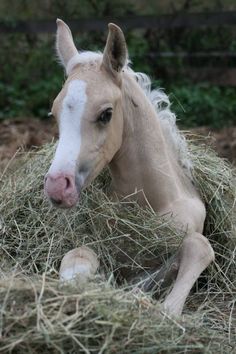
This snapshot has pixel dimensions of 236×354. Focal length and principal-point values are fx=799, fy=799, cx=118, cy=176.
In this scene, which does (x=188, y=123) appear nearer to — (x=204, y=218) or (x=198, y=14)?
(x=198, y=14)

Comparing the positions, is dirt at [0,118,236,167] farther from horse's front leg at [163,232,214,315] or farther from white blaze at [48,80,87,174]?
white blaze at [48,80,87,174]

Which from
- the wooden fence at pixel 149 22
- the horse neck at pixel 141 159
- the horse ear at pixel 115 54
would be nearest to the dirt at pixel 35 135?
the wooden fence at pixel 149 22

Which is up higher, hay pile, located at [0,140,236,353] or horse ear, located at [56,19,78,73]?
horse ear, located at [56,19,78,73]

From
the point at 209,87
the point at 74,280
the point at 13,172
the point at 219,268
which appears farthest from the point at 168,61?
the point at 74,280

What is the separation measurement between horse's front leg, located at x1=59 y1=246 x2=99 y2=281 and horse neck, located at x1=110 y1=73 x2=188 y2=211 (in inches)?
17.1

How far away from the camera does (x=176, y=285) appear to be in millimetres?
4293

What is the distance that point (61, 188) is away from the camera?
3.87 meters

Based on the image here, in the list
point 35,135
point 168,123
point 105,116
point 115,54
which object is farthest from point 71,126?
point 35,135

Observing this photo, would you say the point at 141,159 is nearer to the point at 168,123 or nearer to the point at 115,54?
the point at 168,123

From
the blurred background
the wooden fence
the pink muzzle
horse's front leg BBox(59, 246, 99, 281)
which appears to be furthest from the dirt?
the pink muzzle

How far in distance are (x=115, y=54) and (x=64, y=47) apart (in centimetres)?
45

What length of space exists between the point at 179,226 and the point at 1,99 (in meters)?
7.26

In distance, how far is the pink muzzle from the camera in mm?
3859

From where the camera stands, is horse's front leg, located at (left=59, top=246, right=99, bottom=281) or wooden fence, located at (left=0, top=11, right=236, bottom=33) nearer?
horse's front leg, located at (left=59, top=246, right=99, bottom=281)
